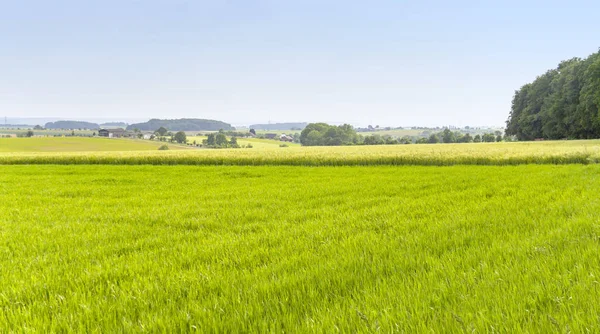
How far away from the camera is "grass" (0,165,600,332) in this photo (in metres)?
2.86

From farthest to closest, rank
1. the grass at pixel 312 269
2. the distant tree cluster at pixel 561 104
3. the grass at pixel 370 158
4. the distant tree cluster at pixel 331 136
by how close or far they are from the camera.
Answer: the distant tree cluster at pixel 331 136, the distant tree cluster at pixel 561 104, the grass at pixel 370 158, the grass at pixel 312 269

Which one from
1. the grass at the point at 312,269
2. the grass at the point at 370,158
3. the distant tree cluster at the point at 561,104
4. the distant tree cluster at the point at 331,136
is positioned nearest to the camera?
the grass at the point at 312,269

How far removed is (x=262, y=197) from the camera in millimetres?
10758

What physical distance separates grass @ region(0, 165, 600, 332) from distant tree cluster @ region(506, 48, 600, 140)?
59657 millimetres

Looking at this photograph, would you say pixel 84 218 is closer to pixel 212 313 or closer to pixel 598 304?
pixel 212 313

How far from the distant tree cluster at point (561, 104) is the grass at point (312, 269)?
59.7m

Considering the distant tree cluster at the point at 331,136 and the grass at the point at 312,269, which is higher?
the distant tree cluster at the point at 331,136

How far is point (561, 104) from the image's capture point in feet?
207

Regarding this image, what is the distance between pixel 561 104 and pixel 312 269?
253ft

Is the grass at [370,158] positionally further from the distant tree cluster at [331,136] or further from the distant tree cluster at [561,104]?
Answer: the distant tree cluster at [331,136]

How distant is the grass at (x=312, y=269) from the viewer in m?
2.86

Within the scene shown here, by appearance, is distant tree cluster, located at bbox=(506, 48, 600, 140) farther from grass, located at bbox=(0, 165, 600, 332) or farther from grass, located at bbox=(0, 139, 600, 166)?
A: grass, located at bbox=(0, 165, 600, 332)

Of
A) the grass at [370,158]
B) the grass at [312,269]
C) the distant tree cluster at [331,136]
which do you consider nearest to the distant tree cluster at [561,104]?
the grass at [370,158]

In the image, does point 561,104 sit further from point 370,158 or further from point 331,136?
point 331,136
